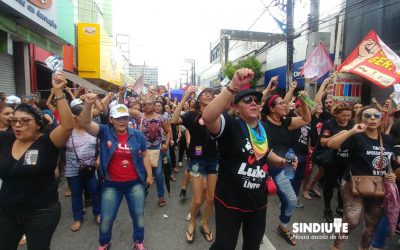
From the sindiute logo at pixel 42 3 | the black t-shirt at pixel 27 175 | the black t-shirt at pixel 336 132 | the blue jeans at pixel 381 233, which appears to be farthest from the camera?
the sindiute logo at pixel 42 3

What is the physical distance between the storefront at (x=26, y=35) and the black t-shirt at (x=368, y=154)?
9415 millimetres

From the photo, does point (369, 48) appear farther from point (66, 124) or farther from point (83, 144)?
point (66, 124)

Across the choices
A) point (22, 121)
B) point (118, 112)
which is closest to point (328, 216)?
point (118, 112)

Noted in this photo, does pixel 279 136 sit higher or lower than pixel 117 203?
higher

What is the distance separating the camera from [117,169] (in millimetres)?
3266

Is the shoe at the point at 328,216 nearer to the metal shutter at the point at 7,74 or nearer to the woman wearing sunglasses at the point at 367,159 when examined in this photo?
the woman wearing sunglasses at the point at 367,159

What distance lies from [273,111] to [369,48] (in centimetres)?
546

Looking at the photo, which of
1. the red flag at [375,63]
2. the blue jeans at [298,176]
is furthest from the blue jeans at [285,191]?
the red flag at [375,63]

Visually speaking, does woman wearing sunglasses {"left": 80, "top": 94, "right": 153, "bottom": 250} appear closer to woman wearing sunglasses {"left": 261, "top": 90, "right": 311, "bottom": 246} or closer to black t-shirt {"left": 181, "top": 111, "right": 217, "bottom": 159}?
black t-shirt {"left": 181, "top": 111, "right": 217, "bottom": 159}

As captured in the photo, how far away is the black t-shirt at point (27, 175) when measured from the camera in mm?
2357

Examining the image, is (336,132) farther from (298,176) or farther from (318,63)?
(318,63)

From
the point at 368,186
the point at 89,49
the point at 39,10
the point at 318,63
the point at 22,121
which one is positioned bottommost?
the point at 368,186

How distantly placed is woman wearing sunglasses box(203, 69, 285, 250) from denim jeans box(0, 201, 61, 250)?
4.78 ft

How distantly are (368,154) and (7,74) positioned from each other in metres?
11.9
